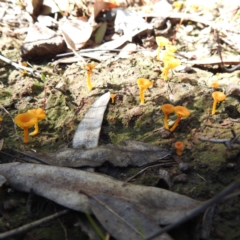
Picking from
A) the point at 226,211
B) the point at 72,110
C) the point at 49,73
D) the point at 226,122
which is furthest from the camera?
the point at 49,73

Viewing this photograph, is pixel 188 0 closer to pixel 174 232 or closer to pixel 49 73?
pixel 49 73

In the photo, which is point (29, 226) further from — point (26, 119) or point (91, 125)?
point (91, 125)

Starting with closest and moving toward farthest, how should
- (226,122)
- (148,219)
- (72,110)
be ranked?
(148,219), (226,122), (72,110)

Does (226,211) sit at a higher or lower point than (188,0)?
lower

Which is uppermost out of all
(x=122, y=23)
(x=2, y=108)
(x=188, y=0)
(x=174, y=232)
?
(x=188, y=0)

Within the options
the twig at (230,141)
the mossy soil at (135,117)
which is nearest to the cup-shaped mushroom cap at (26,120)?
the mossy soil at (135,117)

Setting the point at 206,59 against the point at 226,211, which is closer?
the point at 226,211

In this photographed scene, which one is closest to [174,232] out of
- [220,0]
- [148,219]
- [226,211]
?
[148,219]
